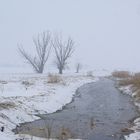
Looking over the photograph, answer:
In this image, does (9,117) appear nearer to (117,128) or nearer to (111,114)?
(117,128)

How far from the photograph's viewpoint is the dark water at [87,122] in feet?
37.8

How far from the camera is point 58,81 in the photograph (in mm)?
32094

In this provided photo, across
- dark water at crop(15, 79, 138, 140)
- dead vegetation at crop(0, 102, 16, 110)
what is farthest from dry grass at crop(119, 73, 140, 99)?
dead vegetation at crop(0, 102, 16, 110)

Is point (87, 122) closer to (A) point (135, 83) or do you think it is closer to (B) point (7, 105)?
(B) point (7, 105)

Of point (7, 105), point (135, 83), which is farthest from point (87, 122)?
point (135, 83)

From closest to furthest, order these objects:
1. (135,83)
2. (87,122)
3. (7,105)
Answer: (87,122) < (7,105) < (135,83)

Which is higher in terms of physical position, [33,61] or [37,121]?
[33,61]

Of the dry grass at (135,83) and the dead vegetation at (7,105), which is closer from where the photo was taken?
the dead vegetation at (7,105)

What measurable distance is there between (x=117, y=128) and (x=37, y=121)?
129 inches

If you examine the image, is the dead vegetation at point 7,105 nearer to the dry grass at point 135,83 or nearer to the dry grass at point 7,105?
A: the dry grass at point 7,105

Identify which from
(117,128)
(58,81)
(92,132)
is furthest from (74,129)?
(58,81)

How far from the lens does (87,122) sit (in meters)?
14.1

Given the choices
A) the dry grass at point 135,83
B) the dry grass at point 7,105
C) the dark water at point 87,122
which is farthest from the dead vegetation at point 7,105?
the dry grass at point 135,83

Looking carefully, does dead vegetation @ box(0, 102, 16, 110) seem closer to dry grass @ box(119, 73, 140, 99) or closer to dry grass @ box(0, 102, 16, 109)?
dry grass @ box(0, 102, 16, 109)
